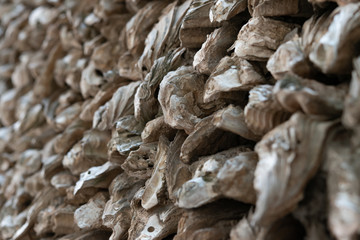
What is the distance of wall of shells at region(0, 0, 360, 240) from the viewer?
0.43 meters

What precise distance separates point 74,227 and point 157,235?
338mm

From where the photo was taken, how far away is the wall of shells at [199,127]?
0.43 metres

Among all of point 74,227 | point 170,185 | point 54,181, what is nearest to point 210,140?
point 170,185

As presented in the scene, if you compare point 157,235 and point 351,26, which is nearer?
point 351,26

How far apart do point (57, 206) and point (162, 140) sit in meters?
0.44

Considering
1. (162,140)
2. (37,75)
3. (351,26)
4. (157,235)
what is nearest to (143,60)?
(162,140)

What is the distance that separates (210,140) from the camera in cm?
61

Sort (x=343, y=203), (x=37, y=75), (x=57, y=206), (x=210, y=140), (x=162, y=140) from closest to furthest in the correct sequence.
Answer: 1. (x=343, y=203)
2. (x=210, y=140)
3. (x=162, y=140)
4. (x=57, y=206)
5. (x=37, y=75)

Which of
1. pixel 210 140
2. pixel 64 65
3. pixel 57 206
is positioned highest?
pixel 210 140

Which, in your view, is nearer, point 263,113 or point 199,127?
point 263,113

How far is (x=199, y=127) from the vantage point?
0.62 meters

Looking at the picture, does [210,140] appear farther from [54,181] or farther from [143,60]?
[54,181]

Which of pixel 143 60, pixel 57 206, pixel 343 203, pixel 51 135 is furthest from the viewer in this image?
pixel 51 135

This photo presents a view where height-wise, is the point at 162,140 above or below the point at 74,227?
above
